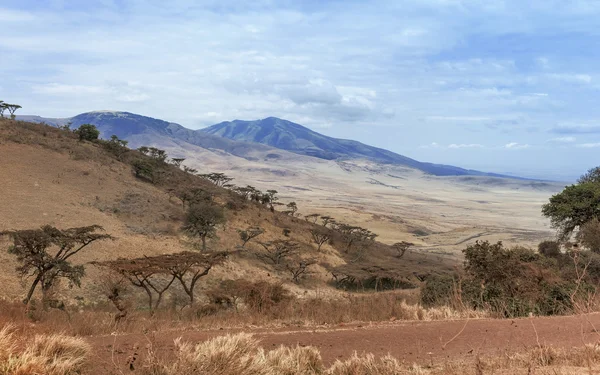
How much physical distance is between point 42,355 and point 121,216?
3331 cm

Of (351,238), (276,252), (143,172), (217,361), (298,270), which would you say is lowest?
(298,270)

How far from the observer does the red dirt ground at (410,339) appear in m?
7.37

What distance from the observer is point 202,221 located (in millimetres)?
36438

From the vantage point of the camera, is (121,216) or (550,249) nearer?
(550,249)

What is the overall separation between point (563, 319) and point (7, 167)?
1684 inches

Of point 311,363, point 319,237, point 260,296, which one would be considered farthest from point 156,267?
point 319,237

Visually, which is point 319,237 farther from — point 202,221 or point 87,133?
point 87,133

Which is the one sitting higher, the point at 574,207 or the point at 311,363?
the point at 574,207

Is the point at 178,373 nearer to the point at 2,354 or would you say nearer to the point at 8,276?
the point at 2,354

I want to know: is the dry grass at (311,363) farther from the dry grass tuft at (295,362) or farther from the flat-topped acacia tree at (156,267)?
the flat-topped acacia tree at (156,267)

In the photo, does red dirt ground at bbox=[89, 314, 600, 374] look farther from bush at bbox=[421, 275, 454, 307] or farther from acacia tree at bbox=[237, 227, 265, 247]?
acacia tree at bbox=[237, 227, 265, 247]

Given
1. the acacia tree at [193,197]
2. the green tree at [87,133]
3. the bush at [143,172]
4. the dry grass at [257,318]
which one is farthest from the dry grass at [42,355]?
the green tree at [87,133]

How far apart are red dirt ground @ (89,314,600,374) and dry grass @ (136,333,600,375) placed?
16.5 inches

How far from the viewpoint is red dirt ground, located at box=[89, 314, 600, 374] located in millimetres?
7366
